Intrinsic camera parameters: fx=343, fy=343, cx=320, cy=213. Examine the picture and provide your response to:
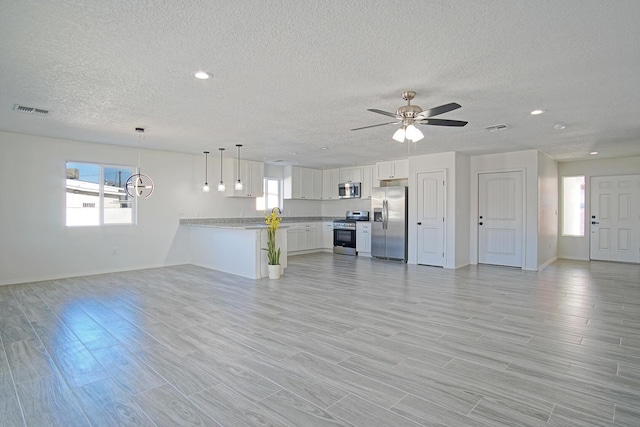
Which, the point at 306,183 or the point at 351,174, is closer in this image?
the point at 351,174

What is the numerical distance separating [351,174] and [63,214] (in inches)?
259

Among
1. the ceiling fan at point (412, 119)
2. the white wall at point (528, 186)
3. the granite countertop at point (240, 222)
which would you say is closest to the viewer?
the ceiling fan at point (412, 119)

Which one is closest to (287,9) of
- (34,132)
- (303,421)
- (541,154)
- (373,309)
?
(303,421)

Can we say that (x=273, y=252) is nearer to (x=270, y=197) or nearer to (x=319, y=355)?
Answer: (x=319, y=355)

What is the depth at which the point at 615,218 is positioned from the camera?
25.6 ft

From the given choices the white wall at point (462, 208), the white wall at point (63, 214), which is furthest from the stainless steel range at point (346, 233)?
the white wall at point (63, 214)

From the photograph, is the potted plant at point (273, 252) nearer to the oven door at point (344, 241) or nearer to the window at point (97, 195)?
the window at point (97, 195)

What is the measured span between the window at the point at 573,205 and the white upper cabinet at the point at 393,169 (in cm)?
406

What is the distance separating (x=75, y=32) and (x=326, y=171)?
8.10 metres

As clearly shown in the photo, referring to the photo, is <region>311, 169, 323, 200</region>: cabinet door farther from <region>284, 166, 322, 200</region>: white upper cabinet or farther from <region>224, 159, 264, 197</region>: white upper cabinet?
<region>224, 159, 264, 197</region>: white upper cabinet

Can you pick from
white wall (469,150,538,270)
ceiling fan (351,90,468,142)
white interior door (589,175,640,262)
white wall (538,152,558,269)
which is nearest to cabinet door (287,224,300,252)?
white wall (469,150,538,270)

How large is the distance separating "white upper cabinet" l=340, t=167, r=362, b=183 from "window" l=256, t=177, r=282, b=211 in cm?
185

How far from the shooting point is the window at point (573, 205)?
8.31 meters

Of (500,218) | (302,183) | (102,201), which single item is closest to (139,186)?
(102,201)
